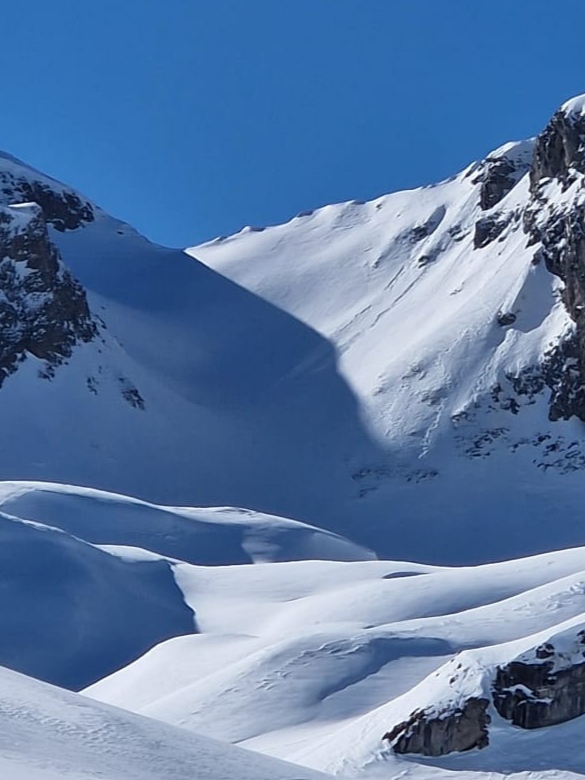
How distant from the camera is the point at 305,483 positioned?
67500 millimetres

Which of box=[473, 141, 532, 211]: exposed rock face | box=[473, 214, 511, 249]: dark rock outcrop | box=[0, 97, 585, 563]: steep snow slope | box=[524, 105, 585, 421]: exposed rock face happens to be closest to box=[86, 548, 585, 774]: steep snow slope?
box=[0, 97, 585, 563]: steep snow slope

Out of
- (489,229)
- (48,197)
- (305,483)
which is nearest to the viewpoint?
(305,483)

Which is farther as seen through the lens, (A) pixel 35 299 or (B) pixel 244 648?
(A) pixel 35 299

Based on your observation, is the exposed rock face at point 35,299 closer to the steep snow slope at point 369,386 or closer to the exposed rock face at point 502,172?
the steep snow slope at point 369,386

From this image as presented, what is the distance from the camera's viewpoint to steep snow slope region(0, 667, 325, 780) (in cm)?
1309

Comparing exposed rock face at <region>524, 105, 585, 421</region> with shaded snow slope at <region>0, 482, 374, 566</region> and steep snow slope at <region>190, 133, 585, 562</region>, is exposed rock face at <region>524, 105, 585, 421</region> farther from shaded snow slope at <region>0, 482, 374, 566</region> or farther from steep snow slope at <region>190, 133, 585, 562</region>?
shaded snow slope at <region>0, 482, 374, 566</region>

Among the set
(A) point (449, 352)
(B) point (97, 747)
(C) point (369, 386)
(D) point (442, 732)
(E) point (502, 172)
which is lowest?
(B) point (97, 747)

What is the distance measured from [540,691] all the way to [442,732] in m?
1.68

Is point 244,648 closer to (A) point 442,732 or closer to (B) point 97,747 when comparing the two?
(A) point 442,732

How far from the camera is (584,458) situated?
6462 cm

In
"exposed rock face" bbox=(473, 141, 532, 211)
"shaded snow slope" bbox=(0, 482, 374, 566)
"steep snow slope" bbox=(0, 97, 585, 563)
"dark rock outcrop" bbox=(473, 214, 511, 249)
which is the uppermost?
"exposed rock face" bbox=(473, 141, 532, 211)

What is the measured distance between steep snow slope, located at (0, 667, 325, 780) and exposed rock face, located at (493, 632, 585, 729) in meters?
7.84

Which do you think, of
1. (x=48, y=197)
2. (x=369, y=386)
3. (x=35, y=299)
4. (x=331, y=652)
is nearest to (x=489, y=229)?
(x=369, y=386)

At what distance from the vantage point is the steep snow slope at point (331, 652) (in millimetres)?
25062
